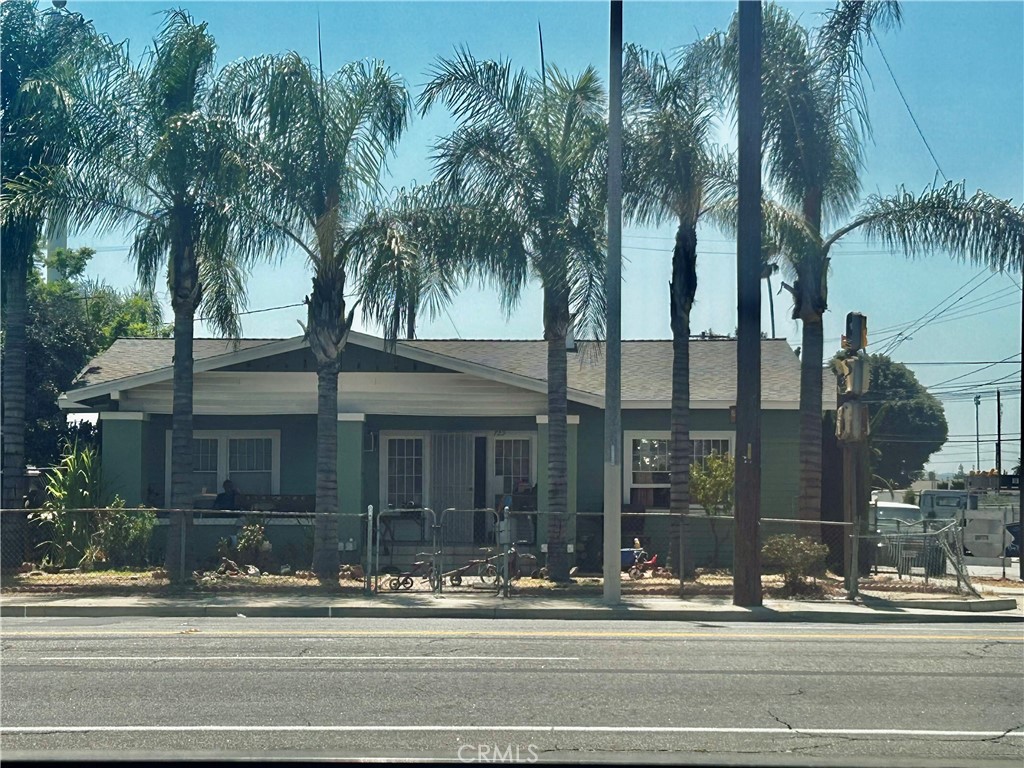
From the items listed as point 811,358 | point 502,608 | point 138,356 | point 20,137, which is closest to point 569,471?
point 811,358

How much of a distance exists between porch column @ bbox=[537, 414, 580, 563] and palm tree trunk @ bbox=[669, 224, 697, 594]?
2226 mm

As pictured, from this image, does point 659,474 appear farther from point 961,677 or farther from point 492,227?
point 961,677

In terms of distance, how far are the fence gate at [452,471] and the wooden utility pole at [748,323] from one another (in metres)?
8.70

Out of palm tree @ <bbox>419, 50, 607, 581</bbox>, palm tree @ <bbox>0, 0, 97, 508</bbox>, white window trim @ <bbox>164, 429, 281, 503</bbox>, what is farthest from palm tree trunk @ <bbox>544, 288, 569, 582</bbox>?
palm tree @ <bbox>0, 0, 97, 508</bbox>

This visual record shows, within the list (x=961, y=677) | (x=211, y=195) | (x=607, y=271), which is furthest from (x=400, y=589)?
(x=961, y=677)

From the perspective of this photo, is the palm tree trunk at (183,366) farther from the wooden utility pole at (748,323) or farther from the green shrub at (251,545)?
the wooden utility pole at (748,323)

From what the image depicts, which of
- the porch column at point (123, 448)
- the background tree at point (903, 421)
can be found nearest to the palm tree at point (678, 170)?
the porch column at point (123, 448)

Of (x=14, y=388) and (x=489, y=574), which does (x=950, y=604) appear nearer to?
(x=489, y=574)

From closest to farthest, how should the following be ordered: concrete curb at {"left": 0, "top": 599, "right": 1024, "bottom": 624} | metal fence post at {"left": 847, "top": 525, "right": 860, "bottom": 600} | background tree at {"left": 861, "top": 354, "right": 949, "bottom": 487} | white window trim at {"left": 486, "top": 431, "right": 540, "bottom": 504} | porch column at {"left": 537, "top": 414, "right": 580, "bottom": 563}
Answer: concrete curb at {"left": 0, "top": 599, "right": 1024, "bottom": 624}, metal fence post at {"left": 847, "top": 525, "right": 860, "bottom": 600}, porch column at {"left": 537, "top": 414, "right": 580, "bottom": 563}, white window trim at {"left": 486, "top": 431, "right": 540, "bottom": 504}, background tree at {"left": 861, "top": 354, "right": 949, "bottom": 487}

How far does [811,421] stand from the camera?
2167cm

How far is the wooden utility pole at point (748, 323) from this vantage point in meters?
17.5

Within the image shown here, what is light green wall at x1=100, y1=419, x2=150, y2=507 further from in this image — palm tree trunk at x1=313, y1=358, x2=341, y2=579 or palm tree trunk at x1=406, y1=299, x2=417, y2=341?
palm tree trunk at x1=406, y1=299, x2=417, y2=341

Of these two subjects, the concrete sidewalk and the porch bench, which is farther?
the porch bench

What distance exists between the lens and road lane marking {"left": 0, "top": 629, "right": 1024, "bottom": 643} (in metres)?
13.5
